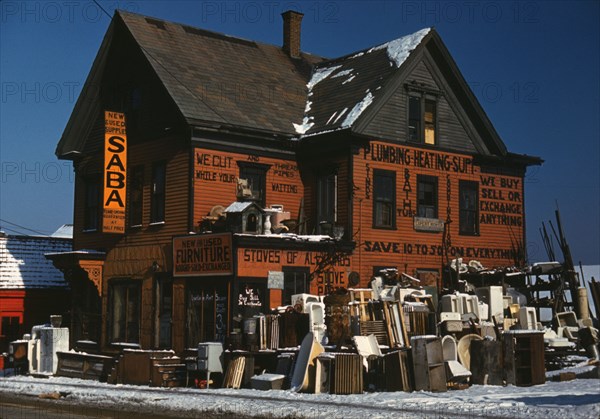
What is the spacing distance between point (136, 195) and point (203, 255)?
217 inches

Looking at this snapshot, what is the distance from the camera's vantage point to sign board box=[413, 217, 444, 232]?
3350 centimetres

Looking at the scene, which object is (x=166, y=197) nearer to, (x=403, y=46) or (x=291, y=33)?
(x=403, y=46)

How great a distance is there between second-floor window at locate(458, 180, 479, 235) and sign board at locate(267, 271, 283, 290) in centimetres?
922

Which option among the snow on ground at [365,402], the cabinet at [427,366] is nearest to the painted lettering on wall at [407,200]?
the snow on ground at [365,402]

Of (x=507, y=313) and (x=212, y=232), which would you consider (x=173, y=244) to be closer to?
(x=212, y=232)

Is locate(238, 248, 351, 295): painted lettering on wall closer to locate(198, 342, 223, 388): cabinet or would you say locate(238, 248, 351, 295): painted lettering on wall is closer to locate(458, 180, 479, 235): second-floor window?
locate(198, 342, 223, 388): cabinet

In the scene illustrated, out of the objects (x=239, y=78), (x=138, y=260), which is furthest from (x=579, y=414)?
(x=239, y=78)

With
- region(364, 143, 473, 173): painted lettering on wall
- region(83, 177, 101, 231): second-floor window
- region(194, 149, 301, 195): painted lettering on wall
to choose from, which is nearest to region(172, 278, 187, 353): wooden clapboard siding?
region(194, 149, 301, 195): painted lettering on wall

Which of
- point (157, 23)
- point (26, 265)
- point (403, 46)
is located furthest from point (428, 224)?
point (26, 265)

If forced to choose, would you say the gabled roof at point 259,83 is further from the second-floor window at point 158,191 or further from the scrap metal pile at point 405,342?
the scrap metal pile at point 405,342

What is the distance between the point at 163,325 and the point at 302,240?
18.8 feet

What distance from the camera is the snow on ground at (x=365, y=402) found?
60.5ft

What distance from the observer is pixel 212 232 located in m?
28.9

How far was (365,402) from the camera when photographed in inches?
825
